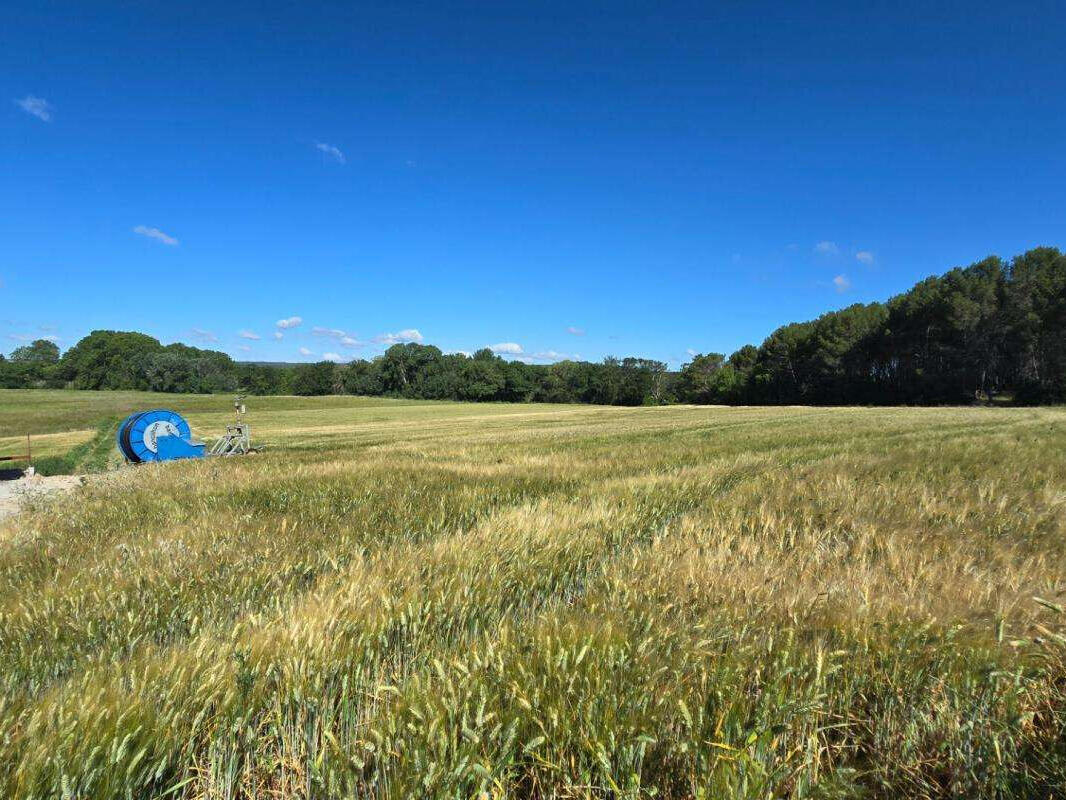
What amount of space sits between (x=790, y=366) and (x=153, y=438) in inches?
3787

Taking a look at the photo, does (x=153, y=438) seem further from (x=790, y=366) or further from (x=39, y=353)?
(x=39, y=353)

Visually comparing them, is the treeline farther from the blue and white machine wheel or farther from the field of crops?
the blue and white machine wheel

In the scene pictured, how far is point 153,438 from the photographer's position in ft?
50.8

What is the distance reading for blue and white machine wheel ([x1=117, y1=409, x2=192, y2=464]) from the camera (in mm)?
15070

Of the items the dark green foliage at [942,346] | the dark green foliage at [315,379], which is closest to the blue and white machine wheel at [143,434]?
the dark green foliage at [942,346]

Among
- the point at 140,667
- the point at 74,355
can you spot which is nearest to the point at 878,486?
the point at 140,667

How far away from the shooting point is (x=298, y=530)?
13.7 ft

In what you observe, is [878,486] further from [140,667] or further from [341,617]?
[140,667]

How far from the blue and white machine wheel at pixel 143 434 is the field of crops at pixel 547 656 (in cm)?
1339

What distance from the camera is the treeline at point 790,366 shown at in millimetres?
56969

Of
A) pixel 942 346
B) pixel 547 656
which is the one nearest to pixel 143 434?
pixel 547 656

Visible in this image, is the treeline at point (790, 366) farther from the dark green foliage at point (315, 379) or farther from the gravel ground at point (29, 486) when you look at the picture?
the gravel ground at point (29, 486)

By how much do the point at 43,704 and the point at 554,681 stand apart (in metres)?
1.78

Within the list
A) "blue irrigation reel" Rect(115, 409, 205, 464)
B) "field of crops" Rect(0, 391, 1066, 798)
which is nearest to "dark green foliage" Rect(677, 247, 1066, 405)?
"field of crops" Rect(0, 391, 1066, 798)
